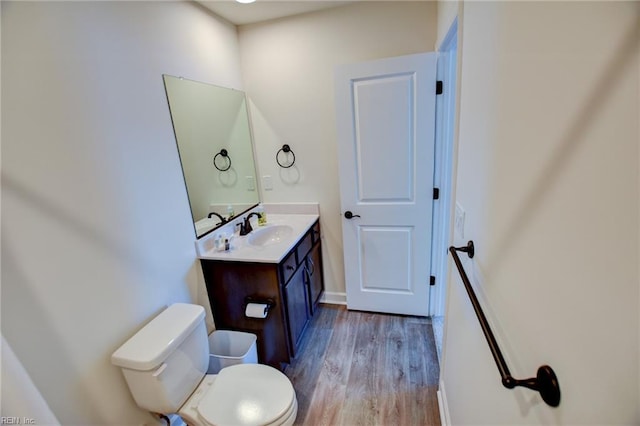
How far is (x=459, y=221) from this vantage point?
45.4 inches

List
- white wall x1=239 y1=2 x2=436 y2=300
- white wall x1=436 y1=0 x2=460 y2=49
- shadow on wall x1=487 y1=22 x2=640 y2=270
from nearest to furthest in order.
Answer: shadow on wall x1=487 y1=22 x2=640 y2=270
white wall x1=436 y1=0 x2=460 y2=49
white wall x1=239 y1=2 x2=436 y2=300

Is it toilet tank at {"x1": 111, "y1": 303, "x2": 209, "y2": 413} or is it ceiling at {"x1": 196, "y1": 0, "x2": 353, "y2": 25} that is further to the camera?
ceiling at {"x1": 196, "y1": 0, "x2": 353, "y2": 25}

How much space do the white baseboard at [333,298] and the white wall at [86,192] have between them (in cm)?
135

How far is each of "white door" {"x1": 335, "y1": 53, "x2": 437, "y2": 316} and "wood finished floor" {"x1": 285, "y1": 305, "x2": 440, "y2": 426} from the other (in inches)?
8.0

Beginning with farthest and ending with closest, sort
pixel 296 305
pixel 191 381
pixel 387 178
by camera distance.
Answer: pixel 387 178 < pixel 296 305 < pixel 191 381

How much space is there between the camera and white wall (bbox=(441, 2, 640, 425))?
Answer: 13.6 inches

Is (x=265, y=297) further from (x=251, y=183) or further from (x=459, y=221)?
(x=459, y=221)

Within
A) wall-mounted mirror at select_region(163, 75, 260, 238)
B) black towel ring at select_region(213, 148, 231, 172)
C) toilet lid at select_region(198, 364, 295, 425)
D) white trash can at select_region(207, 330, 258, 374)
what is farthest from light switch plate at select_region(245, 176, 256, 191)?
toilet lid at select_region(198, 364, 295, 425)

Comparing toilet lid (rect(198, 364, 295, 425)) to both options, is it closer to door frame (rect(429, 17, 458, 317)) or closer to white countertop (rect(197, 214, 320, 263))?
white countertop (rect(197, 214, 320, 263))

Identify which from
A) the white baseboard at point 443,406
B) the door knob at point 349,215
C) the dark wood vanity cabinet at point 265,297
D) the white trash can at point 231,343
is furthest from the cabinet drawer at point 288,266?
the white baseboard at point 443,406

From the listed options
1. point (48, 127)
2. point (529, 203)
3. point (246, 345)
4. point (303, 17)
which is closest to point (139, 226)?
point (48, 127)

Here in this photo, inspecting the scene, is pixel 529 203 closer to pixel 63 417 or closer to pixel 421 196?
pixel 421 196

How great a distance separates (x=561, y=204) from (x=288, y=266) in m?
1.46

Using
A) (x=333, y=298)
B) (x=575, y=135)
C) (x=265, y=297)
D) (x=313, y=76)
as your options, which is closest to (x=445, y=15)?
(x=313, y=76)
